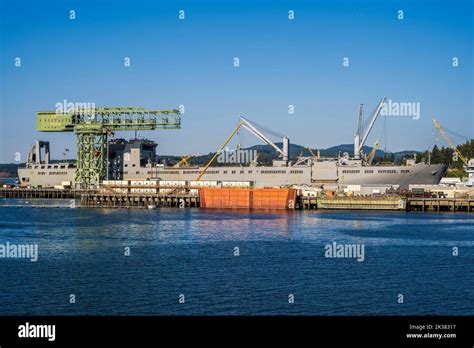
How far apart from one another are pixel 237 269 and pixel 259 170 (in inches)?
2273

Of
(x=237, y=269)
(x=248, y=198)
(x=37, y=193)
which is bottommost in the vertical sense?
(x=237, y=269)

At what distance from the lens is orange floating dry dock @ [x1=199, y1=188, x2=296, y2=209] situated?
6788cm

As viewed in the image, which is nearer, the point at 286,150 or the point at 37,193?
the point at 286,150

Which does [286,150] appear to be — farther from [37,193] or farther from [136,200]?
[37,193]

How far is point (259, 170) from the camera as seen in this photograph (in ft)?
282

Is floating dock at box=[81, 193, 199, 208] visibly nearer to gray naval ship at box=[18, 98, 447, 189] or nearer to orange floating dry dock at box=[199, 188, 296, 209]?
orange floating dry dock at box=[199, 188, 296, 209]

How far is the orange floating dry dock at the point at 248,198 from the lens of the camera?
67.9 m

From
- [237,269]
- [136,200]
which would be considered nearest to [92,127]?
[136,200]

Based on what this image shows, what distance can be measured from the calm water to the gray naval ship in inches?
1160

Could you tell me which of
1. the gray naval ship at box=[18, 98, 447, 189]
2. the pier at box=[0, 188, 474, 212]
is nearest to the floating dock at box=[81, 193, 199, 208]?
the pier at box=[0, 188, 474, 212]

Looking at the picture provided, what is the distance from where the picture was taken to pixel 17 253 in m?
33.6

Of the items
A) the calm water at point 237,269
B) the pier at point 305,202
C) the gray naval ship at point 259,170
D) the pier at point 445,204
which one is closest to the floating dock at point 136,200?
the pier at point 305,202

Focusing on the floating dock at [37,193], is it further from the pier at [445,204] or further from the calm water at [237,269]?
the pier at [445,204]

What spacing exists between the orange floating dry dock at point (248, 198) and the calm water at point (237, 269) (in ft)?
58.2
